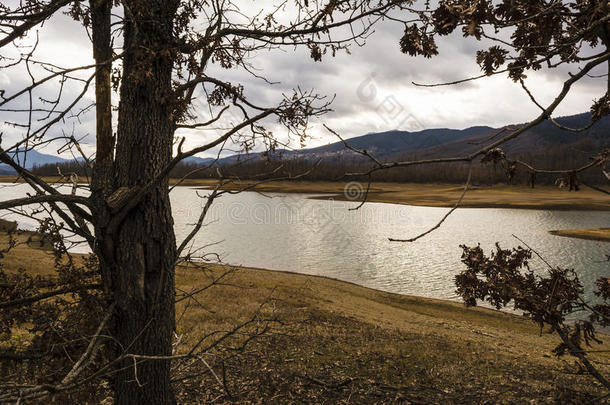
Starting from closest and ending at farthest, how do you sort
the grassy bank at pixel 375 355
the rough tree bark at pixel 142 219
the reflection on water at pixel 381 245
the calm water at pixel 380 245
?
the rough tree bark at pixel 142 219, the grassy bank at pixel 375 355, the calm water at pixel 380 245, the reflection on water at pixel 381 245

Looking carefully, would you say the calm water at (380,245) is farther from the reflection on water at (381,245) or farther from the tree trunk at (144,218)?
the tree trunk at (144,218)

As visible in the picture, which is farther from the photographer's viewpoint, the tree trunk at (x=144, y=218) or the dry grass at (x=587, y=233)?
the dry grass at (x=587, y=233)

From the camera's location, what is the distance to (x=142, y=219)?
13.6 ft

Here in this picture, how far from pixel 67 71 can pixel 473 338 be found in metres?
13.7

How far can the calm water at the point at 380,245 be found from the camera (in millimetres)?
24875

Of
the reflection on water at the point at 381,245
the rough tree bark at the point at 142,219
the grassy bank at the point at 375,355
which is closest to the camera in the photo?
the rough tree bark at the point at 142,219

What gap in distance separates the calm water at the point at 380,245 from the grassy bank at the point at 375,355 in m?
4.17

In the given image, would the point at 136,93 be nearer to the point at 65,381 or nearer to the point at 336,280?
the point at 65,381

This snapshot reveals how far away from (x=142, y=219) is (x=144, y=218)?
0.08 ft

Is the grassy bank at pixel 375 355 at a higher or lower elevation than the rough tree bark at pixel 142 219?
lower

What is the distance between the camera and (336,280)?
23016 mm

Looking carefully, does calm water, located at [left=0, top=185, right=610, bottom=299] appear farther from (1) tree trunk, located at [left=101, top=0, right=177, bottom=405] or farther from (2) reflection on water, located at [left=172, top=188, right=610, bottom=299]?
(1) tree trunk, located at [left=101, top=0, right=177, bottom=405]

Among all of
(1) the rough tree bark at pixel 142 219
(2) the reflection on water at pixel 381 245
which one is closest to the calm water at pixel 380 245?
(2) the reflection on water at pixel 381 245

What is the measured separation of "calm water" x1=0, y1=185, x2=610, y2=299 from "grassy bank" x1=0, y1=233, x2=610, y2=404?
4.17 m
